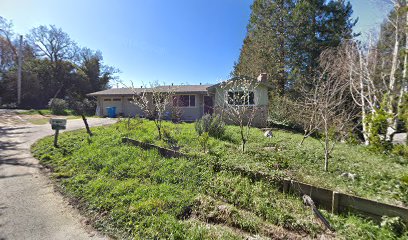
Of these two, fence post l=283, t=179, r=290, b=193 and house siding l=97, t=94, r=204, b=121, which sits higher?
house siding l=97, t=94, r=204, b=121

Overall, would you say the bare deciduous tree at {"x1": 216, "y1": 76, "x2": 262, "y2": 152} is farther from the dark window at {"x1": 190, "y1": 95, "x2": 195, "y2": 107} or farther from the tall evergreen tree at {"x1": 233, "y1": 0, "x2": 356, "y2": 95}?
the tall evergreen tree at {"x1": 233, "y1": 0, "x2": 356, "y2": 95}

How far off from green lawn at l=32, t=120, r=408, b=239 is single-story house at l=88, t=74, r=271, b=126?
5.82 m

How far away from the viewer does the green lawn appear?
119 inches

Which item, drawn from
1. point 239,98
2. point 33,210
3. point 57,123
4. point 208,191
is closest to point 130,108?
point 57,123

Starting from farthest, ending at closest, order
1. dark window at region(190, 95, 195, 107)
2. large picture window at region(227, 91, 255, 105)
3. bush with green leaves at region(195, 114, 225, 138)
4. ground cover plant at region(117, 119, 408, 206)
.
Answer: dark window at region(190, 95, 195, 107), bush with green leaves at region(195, 114, 225, 138), large picture window at region(227, 91, 255, 105), ground cover plant at region(117, 119, 408, 206)

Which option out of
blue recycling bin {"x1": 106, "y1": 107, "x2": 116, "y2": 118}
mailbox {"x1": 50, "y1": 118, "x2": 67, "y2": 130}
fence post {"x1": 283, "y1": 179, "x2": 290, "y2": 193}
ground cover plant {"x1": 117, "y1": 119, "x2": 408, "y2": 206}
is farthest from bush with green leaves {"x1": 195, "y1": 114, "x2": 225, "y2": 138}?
blue recycling bin {"x1": 106, "y1": 107, "x2": 116, "y2": 118}

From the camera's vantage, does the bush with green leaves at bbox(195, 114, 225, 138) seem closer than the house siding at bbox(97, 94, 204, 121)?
Yes

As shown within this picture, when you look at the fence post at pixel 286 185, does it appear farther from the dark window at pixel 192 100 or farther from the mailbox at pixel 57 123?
the dark window at pixel 192 100

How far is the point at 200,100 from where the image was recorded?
17609 mm

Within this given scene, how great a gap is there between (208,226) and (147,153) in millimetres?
3559

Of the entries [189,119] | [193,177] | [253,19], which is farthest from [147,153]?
[253,19]

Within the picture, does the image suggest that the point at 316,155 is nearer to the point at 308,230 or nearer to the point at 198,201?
the point at 308,230

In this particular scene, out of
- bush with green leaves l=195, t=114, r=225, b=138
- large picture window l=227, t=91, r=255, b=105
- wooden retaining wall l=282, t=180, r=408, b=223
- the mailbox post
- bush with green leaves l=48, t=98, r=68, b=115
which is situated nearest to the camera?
wooden retaining wall l=282, t=180, r=408, b=223

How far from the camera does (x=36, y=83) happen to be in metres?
26.9
